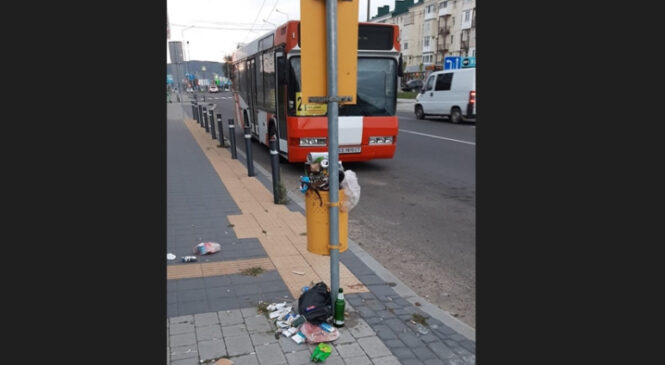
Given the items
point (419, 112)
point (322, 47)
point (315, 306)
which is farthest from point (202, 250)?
point (419, 112)

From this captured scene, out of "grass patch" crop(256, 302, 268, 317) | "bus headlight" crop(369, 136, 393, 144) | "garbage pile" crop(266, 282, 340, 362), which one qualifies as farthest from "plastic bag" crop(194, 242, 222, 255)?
"bus headlight" crop(369, 136, 393, 144)

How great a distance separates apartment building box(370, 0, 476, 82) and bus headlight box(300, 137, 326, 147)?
167 feet

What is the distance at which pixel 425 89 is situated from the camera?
2366 centimetres

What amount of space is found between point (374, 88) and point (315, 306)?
7.15 m

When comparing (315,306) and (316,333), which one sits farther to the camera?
(315,306)

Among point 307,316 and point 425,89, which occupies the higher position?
point 425,89

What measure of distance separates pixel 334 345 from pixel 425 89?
21.8m

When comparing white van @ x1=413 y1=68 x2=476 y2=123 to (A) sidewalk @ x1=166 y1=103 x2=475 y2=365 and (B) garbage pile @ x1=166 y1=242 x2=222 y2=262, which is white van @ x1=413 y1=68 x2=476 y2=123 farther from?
(B) garbage pile @ x1=166 y1=242 x2=222 y2=262

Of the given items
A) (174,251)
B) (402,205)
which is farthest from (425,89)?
(174,251)

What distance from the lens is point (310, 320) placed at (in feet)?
11.6

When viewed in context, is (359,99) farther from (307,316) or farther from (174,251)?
(307,316)

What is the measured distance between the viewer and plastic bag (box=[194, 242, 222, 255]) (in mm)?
5262

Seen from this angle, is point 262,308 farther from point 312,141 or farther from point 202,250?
point 312,141

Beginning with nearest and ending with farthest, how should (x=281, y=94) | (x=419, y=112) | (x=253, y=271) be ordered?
1. (x=253, y=271)
2. (x=281, y=94)
3. (x=419, y=112)
